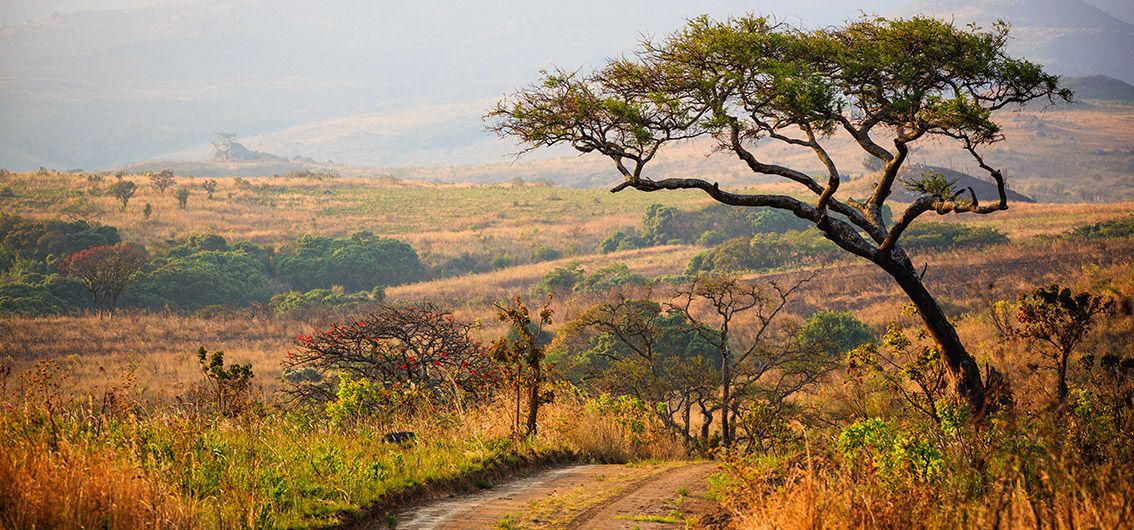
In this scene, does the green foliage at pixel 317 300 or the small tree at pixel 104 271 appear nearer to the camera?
the small tree at pixel 104 271

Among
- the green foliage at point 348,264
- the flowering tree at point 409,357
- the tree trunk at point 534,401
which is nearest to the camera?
the tree trunk at point 534,401

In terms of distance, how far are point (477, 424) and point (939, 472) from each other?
7848mm

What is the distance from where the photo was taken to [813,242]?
6100 centimetres

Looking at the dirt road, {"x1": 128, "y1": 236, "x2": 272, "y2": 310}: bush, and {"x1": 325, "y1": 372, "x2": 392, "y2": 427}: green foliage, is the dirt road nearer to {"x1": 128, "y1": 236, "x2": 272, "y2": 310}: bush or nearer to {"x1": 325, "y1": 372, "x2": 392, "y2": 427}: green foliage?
{"x1": 325, "y1": 372, "x2": 392, "y2": 427}: green foliage

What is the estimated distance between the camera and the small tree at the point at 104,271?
177ft

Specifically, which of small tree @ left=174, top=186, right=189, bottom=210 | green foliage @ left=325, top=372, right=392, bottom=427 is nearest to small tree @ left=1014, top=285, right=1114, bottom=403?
green foliage @ left=325, top=372, right=392, bottom=427

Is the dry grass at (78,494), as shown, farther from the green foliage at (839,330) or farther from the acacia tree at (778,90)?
the green foliage at (839,330)

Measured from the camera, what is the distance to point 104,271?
54.7 meters

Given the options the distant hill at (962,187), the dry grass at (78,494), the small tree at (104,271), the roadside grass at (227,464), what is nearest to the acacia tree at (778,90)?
the roadside grass at (227,464)

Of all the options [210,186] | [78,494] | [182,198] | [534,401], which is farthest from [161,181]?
[78,494]

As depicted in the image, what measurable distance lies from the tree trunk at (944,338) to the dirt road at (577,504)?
4771 mm

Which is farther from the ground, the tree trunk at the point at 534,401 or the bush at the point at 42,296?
the tree trunk at the point at 534,401

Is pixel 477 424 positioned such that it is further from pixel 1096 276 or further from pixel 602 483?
pixel 1096 276

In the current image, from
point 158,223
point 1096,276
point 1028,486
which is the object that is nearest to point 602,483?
point 1028,486
